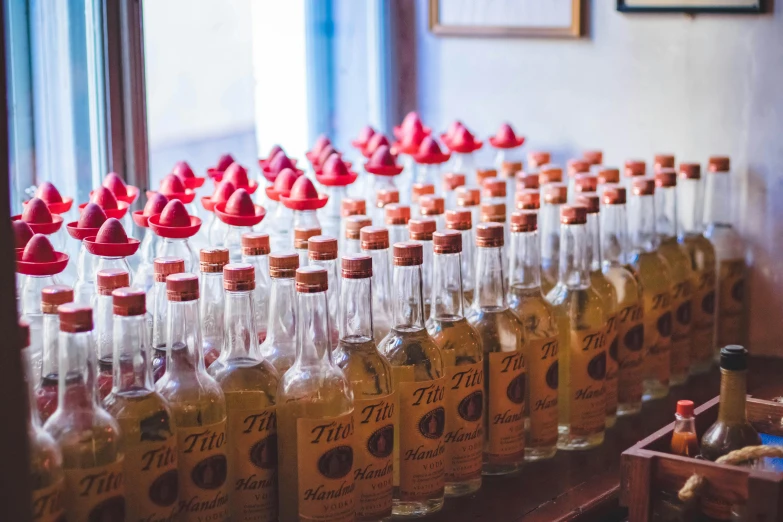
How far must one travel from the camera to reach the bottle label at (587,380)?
1.28 metres

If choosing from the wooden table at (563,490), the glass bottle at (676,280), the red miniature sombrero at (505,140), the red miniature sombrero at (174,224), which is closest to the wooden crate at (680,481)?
the wooden table at (563,490)

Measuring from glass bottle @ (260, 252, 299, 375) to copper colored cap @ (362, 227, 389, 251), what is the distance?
90 millimetres

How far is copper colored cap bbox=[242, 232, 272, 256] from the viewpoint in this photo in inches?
41.9

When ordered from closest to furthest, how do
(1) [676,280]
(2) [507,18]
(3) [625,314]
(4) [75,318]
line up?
(4) [75,318] < (3) [625,314] < (1) [676,280] < (2) [507,18]

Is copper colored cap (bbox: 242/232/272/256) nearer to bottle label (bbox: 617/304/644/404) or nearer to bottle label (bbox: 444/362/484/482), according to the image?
bottle label (bbox: 444/362/484/482)

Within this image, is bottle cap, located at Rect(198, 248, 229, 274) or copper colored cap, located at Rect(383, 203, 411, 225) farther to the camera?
copper colored cap, located at Rect(383, 203, 411, 225)

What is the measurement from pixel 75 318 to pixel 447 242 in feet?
1.36

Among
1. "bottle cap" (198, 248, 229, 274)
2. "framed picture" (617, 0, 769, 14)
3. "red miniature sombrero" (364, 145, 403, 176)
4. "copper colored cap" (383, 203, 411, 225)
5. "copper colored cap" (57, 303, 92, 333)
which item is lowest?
"copper colored cap" (57, 303, 92, 333)

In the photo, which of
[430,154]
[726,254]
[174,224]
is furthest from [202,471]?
[726,254]

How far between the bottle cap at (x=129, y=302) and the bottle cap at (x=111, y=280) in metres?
0.05

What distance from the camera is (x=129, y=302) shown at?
861 mm

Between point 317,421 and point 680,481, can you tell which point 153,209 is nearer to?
point 317,421

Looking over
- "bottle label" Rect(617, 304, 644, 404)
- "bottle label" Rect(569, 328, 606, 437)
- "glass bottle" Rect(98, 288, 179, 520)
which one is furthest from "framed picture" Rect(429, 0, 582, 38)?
"glass bottle" Rect(98, 288, 179, 520)

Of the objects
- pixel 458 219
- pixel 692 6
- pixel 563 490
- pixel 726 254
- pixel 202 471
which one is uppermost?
pixel 692 6
